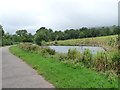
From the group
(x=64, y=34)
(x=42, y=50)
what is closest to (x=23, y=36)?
(x=64, y=34)

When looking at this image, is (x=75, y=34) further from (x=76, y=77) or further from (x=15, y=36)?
(x=76, y=77)

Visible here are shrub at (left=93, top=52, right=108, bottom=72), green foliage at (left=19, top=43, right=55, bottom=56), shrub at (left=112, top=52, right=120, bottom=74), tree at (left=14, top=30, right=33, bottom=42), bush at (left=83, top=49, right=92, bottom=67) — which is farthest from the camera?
tree at (left=14, top=30, right=33, bottom=42)

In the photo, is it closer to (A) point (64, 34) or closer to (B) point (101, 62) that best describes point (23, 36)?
(A) point (64, 34)

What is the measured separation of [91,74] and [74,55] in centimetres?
721

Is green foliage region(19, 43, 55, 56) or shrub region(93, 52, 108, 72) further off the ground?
shrub region(93, 52, 108, 72)

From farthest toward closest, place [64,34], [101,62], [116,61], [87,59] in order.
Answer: [64,34] → [87,59] → [101,62] → [116,61]

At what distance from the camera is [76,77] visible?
38.7ft

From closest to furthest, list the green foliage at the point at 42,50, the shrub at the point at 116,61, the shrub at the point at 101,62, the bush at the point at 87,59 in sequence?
1. the shrub at the point at 116,61
2. the shrub at the point at 101,62
3. the bush at the point at 87,59
4. the green foliage at the point at 42,50

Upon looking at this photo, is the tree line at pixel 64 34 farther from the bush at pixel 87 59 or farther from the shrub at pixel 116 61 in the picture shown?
the shrub at pixel 116 61

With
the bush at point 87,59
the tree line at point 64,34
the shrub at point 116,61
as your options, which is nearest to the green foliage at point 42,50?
the bush at point 87,59

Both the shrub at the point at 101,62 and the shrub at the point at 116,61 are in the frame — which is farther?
the shrub at the point at 101,62

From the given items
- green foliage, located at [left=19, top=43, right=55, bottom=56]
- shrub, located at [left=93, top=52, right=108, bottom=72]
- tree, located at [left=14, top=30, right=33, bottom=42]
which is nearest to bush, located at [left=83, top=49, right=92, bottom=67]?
shrub, located at [left=93, top=52, right=108, bottom=72]

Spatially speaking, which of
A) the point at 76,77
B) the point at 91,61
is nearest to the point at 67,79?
the point at 76,77

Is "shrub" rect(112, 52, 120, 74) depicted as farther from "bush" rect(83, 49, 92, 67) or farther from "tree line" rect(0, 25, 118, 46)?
"tree line" rect(0, 25, 118, 46)
